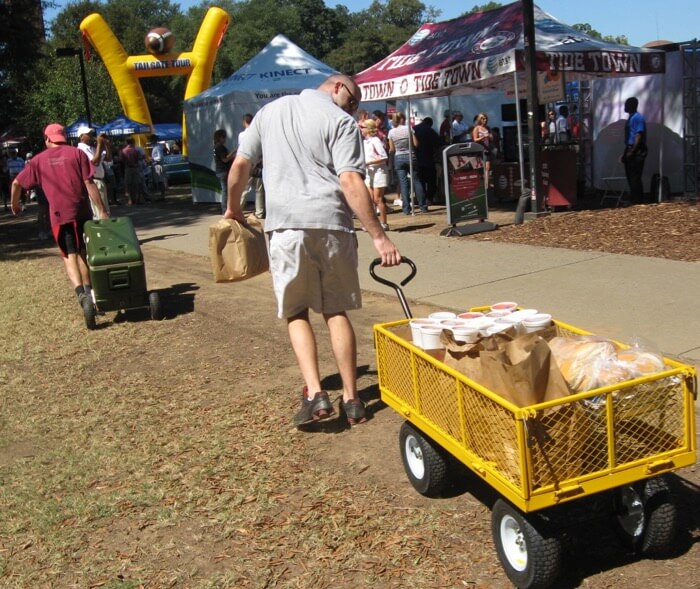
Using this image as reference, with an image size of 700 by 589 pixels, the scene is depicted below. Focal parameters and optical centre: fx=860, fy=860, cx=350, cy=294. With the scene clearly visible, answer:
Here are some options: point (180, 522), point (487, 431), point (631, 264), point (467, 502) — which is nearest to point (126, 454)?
point (180, 522)

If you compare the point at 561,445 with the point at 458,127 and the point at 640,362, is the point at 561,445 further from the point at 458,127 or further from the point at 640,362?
the point at 458,127

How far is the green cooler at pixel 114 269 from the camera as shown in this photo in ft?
25.9

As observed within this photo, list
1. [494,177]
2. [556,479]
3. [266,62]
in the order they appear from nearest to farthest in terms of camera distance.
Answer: [556,479]
[494,177]
[266,62]

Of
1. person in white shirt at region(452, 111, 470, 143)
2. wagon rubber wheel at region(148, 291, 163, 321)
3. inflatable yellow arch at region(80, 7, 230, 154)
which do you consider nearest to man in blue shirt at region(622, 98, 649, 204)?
person in white shirt at region(452, 111, 470, 143)

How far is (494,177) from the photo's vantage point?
17016mm

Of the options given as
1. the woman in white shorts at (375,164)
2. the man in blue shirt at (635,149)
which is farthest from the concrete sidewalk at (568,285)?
the man in blue shirt at (635,149)

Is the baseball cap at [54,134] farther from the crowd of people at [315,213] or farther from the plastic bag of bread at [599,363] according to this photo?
the plastic bag of bread at [599,363]

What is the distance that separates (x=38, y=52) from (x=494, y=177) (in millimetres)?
11651

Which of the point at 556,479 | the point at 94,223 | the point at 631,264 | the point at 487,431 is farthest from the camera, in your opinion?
the point at 631,264

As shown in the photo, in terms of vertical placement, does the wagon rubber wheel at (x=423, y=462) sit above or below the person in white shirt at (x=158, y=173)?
below

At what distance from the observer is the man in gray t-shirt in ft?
14.9

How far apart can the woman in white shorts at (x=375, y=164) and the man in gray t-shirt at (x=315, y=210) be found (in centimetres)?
796

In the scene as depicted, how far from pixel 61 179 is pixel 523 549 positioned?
622cm

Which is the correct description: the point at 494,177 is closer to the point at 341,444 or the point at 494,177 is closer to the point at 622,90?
the point at 622,90
